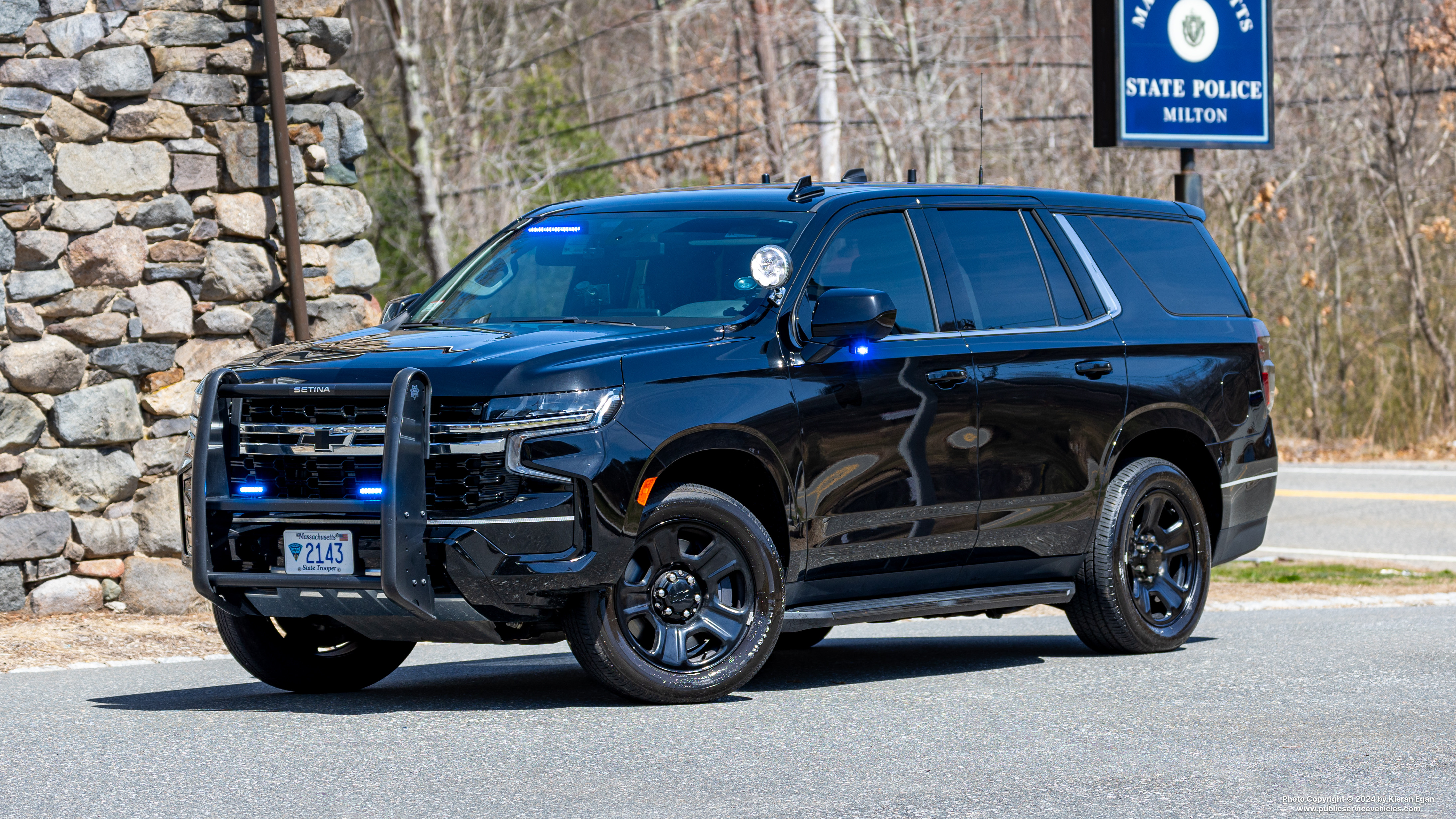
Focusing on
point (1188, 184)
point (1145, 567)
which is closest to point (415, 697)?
point (1145, 567)

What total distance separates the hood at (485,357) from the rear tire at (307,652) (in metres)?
1.11

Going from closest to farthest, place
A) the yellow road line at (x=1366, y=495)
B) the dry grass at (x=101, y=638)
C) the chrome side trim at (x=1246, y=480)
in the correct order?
the chrome side trim at (x=1246, y=480)
the dry grass at (x=101, y=638)
the yellow road line at (x=1366, y=495)

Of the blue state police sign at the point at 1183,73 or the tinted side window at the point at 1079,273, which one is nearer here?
the tinted side window at the point at 1079,273

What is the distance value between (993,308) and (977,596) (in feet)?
4.23

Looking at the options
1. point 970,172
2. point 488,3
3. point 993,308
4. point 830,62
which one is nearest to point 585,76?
point 488,3

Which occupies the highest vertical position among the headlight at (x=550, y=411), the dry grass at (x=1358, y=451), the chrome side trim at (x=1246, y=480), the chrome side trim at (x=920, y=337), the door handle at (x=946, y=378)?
the chrome side trim at (x=920, y=337)

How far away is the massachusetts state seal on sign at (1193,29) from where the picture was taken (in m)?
16.1

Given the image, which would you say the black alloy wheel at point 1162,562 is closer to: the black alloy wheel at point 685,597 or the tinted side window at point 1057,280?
the tinted side window at point 1057,280

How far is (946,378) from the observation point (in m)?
8.38

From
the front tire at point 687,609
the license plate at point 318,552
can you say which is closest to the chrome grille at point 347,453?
the license plate at point 318,552

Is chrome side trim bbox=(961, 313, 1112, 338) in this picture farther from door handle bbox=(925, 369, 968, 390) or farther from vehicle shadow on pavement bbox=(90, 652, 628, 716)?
vehicle shadow on pavement bbox=(90, 652, 628, 716)

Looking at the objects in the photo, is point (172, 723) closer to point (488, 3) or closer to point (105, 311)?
point (105, 311)

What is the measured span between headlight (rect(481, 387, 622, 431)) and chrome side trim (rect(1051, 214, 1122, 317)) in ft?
10.5

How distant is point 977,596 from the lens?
855 cm
